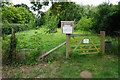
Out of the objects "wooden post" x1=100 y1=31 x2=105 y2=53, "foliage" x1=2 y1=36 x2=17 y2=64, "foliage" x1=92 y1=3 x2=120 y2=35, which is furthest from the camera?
"foliage" x1=92 y1=3 x2=120 y2=35

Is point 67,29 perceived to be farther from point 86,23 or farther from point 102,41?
point 86,23

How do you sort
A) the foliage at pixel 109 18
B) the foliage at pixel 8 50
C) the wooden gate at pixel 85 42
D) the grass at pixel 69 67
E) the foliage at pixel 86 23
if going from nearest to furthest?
the grass at pixel 69 67 < the foliage at pixel 8 50 < the wooden gate at pixel 85 42 < the foliage at pixel 109 18 < the foliage at pixel 86 23

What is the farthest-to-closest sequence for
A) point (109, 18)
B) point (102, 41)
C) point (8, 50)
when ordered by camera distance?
point (109, 18) → point (102, 41) → point (8, 50)

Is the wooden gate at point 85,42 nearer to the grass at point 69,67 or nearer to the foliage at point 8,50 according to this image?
the grass at point 69,67

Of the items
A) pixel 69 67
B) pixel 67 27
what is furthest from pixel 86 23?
pixel 69 67

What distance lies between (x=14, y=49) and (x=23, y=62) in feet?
2.39

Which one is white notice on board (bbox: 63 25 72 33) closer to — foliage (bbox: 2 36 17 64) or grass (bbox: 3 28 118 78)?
grass (bbox: 3 28 118 78)

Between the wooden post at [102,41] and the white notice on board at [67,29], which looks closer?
the white notice on board at [67,29]

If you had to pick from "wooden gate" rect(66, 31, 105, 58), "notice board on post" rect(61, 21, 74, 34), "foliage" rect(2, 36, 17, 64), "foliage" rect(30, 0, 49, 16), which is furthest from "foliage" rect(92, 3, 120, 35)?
"foliage" rect(2, 36, 17, 64)

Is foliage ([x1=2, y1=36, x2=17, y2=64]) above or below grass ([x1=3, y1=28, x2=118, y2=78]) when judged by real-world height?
above

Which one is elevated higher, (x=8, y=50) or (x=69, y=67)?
(x=8, y=50)

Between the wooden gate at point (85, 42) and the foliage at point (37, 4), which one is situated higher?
the foliage at point (37, 4)

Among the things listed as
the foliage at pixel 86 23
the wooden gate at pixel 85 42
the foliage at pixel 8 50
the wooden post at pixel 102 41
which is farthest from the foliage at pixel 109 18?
the foliage at pixel 8 50

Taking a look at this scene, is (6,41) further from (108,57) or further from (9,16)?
(108,57)
